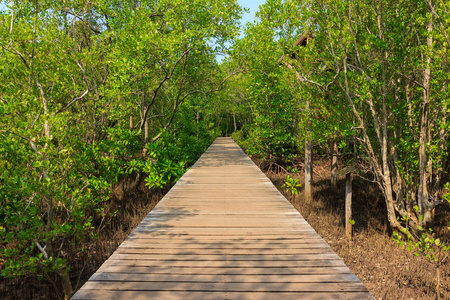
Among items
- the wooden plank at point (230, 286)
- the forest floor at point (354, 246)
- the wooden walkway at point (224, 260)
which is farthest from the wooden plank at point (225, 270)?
the forest floor at point (354, 246)

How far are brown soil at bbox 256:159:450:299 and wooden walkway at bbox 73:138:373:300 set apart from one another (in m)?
1.88

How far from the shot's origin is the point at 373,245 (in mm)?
5703

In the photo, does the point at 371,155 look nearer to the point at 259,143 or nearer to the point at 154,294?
the point at 154,294

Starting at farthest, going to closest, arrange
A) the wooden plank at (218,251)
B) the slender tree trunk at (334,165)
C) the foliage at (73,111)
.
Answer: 1. the slender tree trunk at (334,165)
2. the foliage at (73,111)
3. the wooden plank at (218,251)

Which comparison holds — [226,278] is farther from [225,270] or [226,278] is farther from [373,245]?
[373,245]

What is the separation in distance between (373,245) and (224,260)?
4.31m

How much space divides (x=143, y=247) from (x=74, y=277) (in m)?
3.04

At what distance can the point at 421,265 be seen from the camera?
4902 millimetres

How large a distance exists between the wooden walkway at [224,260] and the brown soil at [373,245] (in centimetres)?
188

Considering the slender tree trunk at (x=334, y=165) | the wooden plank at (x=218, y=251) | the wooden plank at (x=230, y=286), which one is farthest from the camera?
the slender tree trunk at (x=334, y=165)

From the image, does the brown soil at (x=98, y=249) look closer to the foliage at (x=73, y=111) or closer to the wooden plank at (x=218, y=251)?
the foliage at (x=73, y=111)

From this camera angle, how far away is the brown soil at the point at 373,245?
4273 millimetres

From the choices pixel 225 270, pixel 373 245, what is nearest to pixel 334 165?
pixel 373 245

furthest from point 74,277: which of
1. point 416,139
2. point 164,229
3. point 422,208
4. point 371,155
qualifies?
point 416,139
